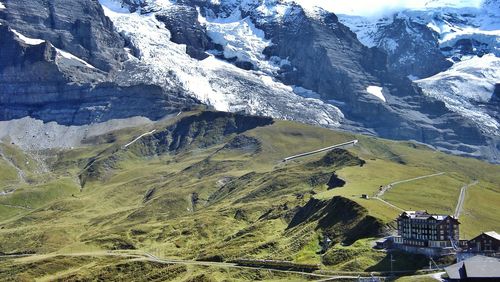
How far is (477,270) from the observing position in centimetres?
16912

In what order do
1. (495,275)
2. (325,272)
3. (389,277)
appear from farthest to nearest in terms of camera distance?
(325,272) < (389,277) < (495,275)

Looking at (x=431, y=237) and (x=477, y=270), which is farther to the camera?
(x=431, y=237)

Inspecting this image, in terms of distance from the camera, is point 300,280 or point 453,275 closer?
point 453,275

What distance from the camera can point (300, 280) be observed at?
199625mm

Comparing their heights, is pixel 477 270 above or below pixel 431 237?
above

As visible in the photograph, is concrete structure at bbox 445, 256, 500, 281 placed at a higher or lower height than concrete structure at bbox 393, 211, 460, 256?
higher

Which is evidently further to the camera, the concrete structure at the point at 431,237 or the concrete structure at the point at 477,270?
the concrete structure at the point at 431,237

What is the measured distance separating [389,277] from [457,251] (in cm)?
1983

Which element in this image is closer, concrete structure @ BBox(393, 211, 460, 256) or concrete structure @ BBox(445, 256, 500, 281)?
concrete structure @ BBox(445, 256, 500, 281)

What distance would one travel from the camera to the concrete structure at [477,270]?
16800 centimetres

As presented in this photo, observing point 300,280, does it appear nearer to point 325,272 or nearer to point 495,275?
point 325,272

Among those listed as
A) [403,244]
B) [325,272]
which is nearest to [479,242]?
[403,244]

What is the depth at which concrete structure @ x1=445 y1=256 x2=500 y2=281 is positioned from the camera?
16800 centimetres

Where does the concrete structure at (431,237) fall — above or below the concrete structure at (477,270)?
below
